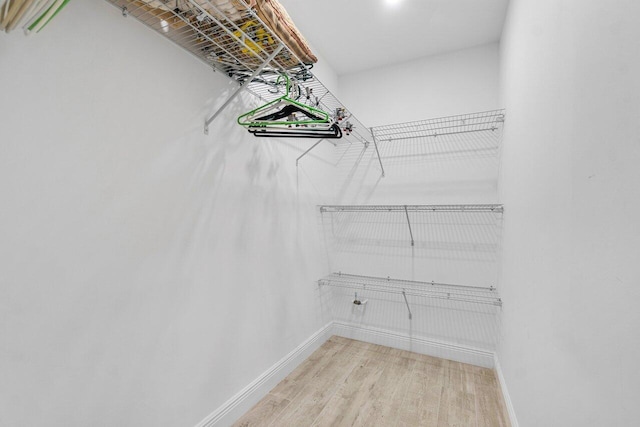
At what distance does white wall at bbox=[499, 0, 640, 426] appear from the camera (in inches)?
22.0

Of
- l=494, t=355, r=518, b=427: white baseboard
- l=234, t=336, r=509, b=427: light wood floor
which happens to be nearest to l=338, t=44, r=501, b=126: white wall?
l=494, t=355, r=518, b=427: white baseboard

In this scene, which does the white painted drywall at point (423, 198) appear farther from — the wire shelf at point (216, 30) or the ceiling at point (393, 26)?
the wire shelf at point (216, 30)

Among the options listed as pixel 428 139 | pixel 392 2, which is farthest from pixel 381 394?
pixel 392 2

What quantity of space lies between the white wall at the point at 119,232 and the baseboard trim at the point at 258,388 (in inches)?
2.6

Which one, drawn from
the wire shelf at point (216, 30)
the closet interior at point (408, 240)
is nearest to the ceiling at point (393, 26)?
the closet interior at point (408, 240)

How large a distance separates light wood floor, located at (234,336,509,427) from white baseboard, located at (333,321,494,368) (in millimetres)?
63

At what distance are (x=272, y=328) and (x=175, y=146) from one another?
1348 millimetres

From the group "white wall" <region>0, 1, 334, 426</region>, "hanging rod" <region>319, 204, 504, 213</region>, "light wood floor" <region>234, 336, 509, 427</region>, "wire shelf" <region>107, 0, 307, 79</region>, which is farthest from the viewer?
"hanging rod" <region>319, 204, 504, 213</region>

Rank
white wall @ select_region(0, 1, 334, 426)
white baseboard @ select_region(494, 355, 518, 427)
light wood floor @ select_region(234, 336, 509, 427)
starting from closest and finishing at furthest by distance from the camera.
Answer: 1. white wall @ select_region(0, 1, 334, 426)
2. white baseboard @ select_region(494, 355, 518, 427)
3. light wood floor @ select_region(234, 336, 509, 427)

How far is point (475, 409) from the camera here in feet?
5.87

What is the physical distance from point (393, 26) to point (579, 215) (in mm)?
2003

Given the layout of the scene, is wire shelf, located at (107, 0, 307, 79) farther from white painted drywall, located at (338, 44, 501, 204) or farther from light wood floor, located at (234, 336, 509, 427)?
light wood floor, located at (234, 336, 509, 427)

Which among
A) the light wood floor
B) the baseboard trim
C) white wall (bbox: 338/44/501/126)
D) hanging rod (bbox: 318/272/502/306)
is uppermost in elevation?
white wall (bbox: 338/44/501/126)

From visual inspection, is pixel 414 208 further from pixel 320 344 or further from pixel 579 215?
pixel 579 215
